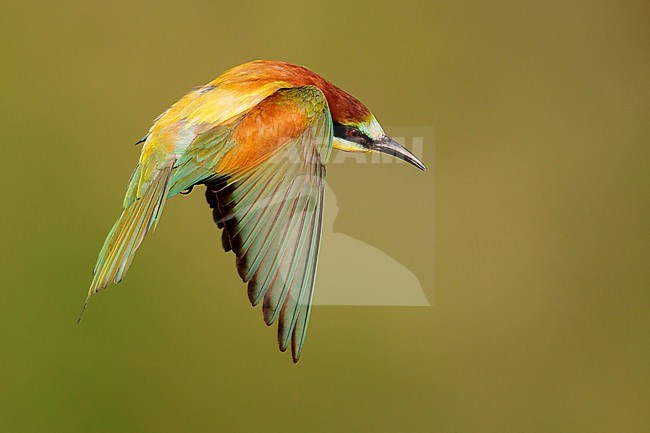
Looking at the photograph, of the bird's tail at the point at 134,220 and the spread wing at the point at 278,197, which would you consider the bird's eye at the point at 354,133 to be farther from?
the bird's tail at the point at 134,220

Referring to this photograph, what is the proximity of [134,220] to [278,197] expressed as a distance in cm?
22

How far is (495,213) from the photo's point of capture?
1.29 meters

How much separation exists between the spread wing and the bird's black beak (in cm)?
15

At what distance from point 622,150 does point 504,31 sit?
31cm

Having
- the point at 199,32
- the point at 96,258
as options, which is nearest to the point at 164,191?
the point at 96,258

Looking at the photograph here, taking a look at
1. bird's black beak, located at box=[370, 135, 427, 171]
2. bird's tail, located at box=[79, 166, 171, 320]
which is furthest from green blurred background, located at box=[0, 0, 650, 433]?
bird's tail, located at box=[79, 166, 171, 320]

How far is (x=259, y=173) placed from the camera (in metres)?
0.97

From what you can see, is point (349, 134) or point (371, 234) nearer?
point (349, 134)

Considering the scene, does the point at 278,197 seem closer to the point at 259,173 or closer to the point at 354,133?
the point at 259,173

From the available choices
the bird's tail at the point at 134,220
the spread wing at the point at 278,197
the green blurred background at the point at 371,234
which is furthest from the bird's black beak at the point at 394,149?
the bird's tail at the point at 134,220

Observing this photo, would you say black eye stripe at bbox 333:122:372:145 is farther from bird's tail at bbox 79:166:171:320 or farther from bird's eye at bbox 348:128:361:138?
bird's tail at bbox 79:166:171:320

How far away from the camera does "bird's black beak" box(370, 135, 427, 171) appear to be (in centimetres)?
Answer: 118

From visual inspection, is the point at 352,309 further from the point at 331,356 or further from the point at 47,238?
the point at 47,238

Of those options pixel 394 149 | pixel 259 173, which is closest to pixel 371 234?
pixel 394 149
